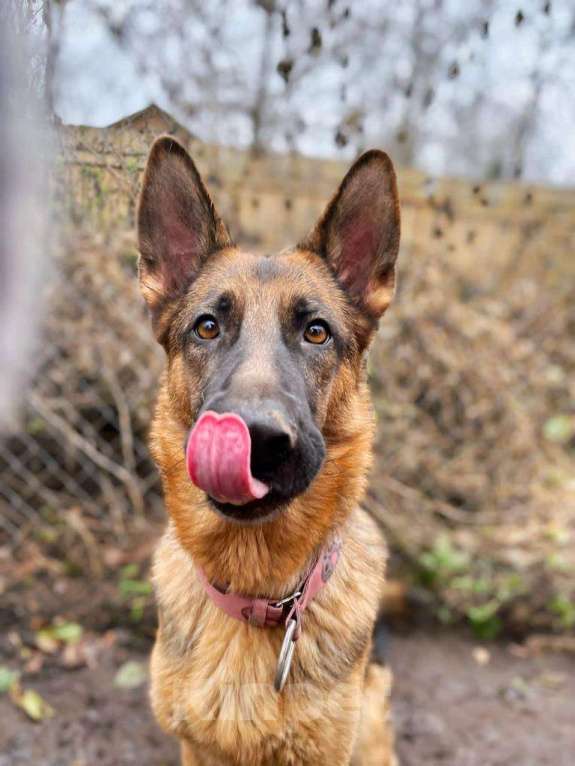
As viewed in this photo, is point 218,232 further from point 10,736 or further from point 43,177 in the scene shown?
point 10,736

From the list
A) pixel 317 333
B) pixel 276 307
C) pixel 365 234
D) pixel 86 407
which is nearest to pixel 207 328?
pixel 276 307

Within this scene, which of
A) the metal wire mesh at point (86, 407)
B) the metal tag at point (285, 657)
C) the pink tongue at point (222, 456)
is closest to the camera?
the pink tongue at point (222, 456)

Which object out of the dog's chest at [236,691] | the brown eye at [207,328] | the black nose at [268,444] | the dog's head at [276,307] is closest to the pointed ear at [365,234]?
the dog's head at [276,307]

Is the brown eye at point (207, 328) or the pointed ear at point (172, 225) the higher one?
the pointed ear at point (172, 225)

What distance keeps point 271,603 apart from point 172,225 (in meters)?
1.43

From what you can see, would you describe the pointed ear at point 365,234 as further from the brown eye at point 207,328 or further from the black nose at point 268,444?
the black nose at point 268,444

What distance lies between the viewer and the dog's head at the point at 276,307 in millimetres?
1998

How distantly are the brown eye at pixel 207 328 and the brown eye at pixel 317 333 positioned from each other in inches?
12.6

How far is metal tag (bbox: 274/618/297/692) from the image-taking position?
2.14 metres

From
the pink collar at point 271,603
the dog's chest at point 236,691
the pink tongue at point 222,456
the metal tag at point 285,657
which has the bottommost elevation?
the dog's chest at point 236,691

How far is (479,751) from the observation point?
3.34 meters

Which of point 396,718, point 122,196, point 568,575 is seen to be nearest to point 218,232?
point 122,196

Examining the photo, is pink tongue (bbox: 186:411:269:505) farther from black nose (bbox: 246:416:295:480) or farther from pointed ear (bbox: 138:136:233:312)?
pointed ear (bbox: 138:136:233:312)

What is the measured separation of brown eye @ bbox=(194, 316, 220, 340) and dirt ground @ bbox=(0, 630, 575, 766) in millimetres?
2188
